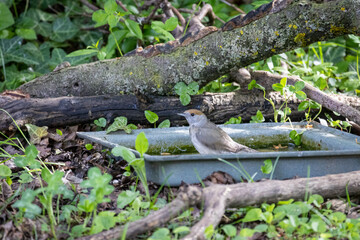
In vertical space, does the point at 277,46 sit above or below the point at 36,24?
above

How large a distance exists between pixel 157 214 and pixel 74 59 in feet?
13.4

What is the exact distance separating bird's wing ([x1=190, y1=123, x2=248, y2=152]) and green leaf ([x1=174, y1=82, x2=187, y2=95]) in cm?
99

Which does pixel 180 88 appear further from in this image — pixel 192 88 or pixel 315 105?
pixel 315 105

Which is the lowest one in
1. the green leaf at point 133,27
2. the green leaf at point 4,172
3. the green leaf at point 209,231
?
the green leaf at point 4,172

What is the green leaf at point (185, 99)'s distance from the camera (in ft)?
15.4

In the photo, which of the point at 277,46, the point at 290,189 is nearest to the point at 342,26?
the point at 277,46

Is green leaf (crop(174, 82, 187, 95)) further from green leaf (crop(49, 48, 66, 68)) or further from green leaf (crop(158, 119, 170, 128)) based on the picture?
green leaf (crop(49, 48, 66, 68))

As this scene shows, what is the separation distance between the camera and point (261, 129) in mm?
4156

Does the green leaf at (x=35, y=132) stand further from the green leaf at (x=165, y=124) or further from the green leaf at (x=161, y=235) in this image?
the green leaf at (x=161, y=235)

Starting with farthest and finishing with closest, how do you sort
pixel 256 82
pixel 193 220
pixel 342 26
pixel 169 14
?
pixel 169 14 < pixel 256 82 < pixel 342 26 < pixel 193 220

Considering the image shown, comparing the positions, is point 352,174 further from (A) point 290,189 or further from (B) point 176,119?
(B) point 176,119

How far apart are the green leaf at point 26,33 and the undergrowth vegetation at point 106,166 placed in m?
0.02

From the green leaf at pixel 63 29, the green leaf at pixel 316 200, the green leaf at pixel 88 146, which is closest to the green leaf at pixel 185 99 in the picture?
the green leaf at pixel 88 146

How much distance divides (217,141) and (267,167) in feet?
2.27
